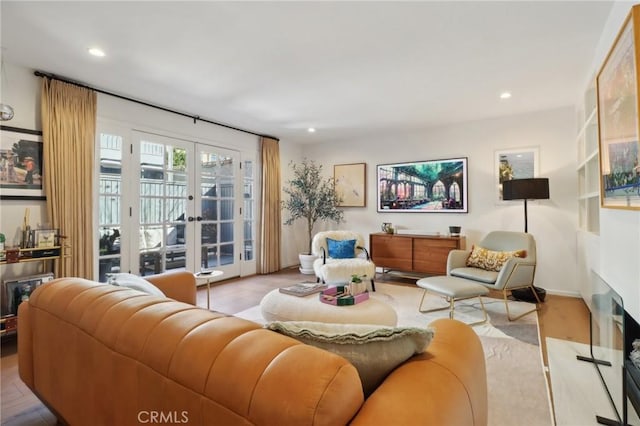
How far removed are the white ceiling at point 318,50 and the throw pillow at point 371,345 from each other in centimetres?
205

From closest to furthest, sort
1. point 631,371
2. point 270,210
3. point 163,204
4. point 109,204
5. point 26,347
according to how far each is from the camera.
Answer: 1. point 631,371
2. point 26,347
3. point 109,204
4. point 163,204
5. point 270,210

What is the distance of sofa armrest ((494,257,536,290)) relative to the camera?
315cm

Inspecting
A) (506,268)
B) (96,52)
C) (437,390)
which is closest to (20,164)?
(96,52)

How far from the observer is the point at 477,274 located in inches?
135

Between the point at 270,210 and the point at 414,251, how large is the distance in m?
2.53

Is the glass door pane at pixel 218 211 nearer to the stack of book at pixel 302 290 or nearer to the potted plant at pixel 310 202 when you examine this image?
the potted plant at pixel 310 202

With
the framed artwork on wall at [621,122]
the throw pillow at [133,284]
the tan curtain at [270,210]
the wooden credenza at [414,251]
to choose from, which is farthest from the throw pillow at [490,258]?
the throw pillow at [133,284]

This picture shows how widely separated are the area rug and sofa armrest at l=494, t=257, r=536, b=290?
0.37 m

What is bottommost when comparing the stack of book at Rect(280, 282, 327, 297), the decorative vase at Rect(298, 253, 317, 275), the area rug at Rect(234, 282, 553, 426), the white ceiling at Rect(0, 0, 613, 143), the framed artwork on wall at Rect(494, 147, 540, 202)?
the area rug at Rect(234, 282, 553, 426)

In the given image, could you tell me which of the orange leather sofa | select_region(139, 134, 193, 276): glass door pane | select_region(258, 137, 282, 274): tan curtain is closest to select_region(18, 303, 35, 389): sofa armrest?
the orange leather sofa

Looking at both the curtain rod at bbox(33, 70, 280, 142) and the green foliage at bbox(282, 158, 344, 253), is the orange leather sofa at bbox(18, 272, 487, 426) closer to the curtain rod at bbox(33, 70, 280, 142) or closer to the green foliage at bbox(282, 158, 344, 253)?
the curtain rod at bbox(33, 70, 280, 142)

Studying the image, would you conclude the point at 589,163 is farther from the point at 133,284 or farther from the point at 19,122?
the point at 19,122

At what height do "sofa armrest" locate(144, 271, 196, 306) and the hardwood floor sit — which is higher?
"sofa armrest" locate(144, 271, 196, 306)

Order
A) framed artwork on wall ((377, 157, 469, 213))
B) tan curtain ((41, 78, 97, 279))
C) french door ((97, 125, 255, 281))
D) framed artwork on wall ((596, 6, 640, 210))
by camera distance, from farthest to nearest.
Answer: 1. framed artwork on wall ((377, 157, 469, 213))
2. french door ((97, 125, 255, 281))
3. tan curtain ((41, 78, 97, 279))
4. framed artwork on wall ((596, 6, 640, 210))
